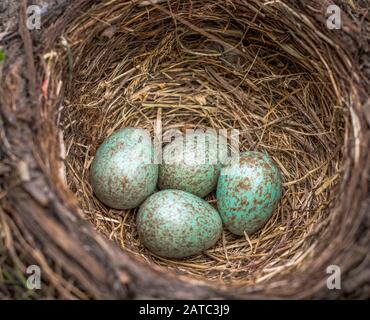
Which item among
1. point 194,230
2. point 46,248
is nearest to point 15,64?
point 46,248

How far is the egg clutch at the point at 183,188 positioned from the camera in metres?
2.08

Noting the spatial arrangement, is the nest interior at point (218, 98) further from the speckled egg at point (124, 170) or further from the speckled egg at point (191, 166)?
the speckled egg at point (191, 166)

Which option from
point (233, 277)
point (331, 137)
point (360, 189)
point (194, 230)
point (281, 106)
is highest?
point (281, 106)

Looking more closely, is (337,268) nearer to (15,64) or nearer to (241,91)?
(241,91)

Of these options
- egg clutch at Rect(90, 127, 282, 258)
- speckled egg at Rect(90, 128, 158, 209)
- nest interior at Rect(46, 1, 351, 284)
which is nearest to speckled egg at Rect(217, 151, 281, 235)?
egg clutch at Rect(90, 127, 282, 258)

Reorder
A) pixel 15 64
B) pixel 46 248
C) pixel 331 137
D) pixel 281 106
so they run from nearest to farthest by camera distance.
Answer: pixel 46 248 < pixel 15 64 < pixel 331 137 < pixel 281 106

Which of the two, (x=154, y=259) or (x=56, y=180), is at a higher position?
(x=56, y=180)

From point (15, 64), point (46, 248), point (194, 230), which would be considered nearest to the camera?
point (46, 248)

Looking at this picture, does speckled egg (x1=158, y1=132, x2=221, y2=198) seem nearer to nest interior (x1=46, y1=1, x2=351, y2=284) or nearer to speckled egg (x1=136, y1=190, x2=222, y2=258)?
speckled egg (x1=136, y1=190, x2=222, y2=258)

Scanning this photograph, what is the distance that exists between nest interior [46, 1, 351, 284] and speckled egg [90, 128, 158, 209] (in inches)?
3.8

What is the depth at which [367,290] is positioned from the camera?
5.45ft

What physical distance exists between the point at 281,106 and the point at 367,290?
1.04 metres

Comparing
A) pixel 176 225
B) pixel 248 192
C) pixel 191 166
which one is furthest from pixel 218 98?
pixel 176 225

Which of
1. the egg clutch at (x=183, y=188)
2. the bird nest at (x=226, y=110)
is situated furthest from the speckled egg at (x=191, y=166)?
the bird nest at (x=226, y=110)
